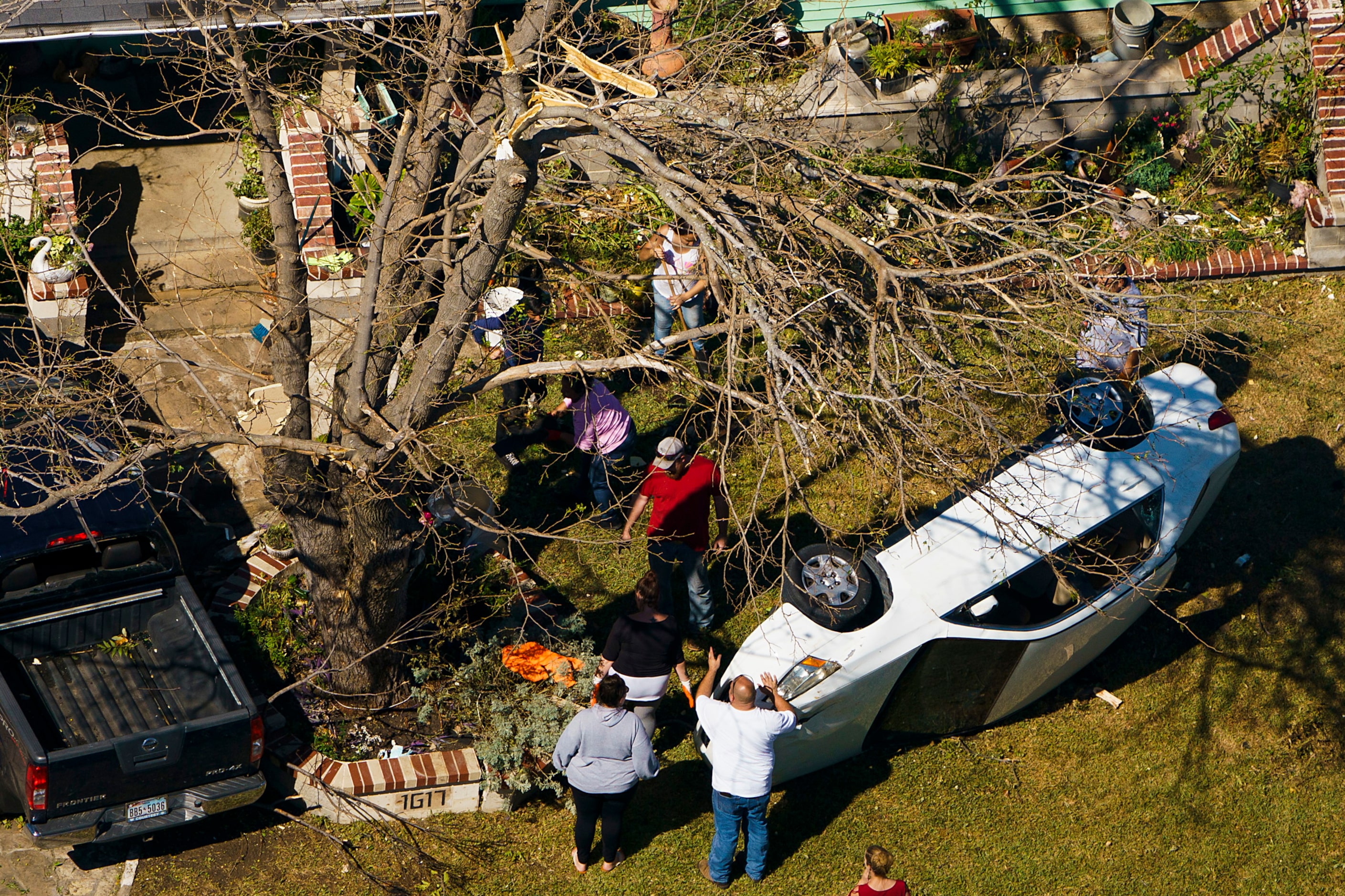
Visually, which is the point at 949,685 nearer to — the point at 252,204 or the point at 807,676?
the point at 807,676

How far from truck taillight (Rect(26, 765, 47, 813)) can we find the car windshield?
141cm

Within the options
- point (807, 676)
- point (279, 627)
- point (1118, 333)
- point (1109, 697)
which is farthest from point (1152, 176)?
point (279, 627)

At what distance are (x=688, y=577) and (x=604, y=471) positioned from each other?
110 cm

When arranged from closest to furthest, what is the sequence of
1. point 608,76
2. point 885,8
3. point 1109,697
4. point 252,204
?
point 608,76 < point 1109,697 < point 252,204 < point 885,8

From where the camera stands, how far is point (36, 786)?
642 cm

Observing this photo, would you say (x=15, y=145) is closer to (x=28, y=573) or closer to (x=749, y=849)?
(x=28, y=573)

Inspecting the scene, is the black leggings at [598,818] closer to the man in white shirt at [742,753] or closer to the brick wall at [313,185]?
the man in white shirt at [742,753]

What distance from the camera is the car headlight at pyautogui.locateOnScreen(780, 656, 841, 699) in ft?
23.1

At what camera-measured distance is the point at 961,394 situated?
5727 mm

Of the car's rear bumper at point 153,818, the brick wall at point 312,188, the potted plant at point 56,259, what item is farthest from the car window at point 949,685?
the potted plant at point 56,259

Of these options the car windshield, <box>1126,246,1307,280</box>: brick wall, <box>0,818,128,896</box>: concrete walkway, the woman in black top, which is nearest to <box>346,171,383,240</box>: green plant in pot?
the car windshield

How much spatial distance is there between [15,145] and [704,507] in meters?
7.37

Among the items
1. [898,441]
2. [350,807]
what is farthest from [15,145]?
[898,441]

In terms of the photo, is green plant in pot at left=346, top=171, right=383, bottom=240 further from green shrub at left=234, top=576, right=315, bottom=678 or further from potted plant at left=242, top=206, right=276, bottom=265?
green shrub at left=234, top=576, right=315, bottom=678
